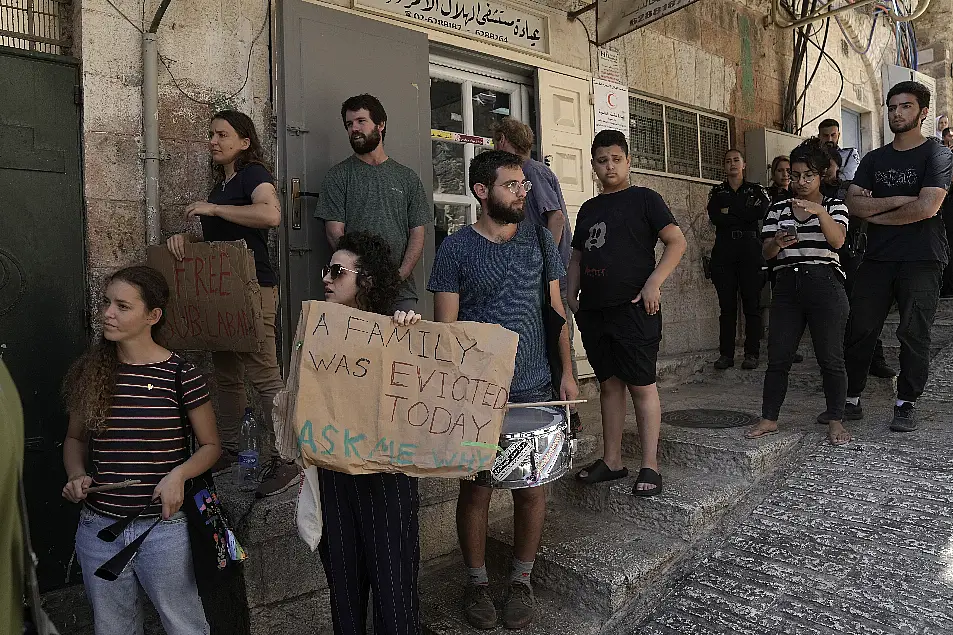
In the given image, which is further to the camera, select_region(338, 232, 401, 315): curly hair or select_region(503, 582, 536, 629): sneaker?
select_region(503, 582, 536, 629): sneaker

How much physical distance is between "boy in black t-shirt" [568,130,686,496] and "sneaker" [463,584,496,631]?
1033 millimetres

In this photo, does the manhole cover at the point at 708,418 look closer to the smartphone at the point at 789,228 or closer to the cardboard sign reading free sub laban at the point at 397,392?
the smartphone at the point at 789,228

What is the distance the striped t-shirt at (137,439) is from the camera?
217 cm

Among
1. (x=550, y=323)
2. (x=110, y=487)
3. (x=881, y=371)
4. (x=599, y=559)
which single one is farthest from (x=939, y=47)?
(x=110, y=487)

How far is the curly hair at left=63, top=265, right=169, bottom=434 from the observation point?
2148mm

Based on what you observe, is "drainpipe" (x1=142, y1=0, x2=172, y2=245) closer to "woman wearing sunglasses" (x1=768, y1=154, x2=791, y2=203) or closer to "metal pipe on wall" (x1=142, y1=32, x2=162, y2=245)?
"metal pipe on wall" (x1=142, y1=32, x2=162, y2=245)

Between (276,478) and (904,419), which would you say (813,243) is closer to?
(904,419)

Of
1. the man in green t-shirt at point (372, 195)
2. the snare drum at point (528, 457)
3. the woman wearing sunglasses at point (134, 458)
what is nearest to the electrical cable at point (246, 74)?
the man in green t-shirt at point (372, 195)

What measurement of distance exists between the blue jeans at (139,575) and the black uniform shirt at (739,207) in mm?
5435

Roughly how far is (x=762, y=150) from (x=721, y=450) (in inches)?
182

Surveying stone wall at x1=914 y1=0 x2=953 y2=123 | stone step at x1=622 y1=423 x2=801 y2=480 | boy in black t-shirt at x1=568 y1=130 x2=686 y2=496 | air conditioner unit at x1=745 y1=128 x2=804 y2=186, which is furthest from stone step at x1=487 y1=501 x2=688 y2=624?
stone wall at x1=914 y1=0 x2=953 y2=123

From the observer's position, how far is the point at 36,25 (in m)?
3.44

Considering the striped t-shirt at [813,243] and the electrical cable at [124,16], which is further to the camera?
the striped t-shirt at [813,243]

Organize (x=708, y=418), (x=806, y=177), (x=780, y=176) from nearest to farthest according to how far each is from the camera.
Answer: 1. (x=806, y=177)
2. (x=708, y=418)
3. (x=780, y=176)
